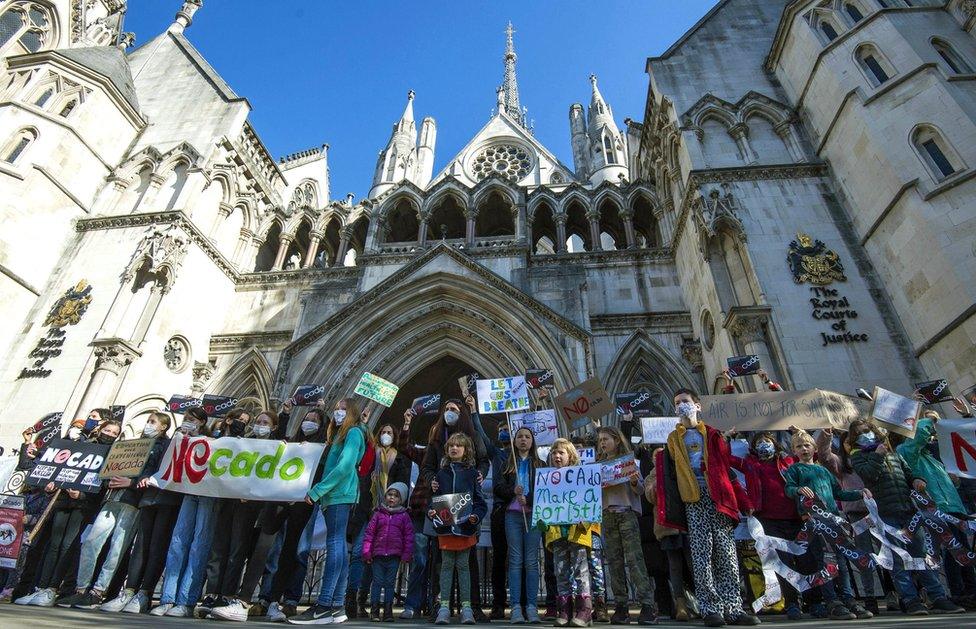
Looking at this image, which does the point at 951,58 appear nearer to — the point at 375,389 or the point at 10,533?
the point at 375,389

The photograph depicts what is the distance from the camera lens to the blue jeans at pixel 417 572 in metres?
5.70

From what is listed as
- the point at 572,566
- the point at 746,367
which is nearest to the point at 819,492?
the point at 572,566

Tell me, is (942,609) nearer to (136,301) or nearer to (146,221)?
(136,301)

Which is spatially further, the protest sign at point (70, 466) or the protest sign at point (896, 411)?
the protest sign at point (896, 411)

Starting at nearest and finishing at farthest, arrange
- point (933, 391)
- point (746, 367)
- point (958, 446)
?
1. point (958, 446)
2. point (933, 391)
3. point (746, 367)

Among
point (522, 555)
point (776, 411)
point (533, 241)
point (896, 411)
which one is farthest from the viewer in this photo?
point (533, 241)

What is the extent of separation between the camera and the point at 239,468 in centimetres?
576

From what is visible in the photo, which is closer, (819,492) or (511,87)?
(819,492)

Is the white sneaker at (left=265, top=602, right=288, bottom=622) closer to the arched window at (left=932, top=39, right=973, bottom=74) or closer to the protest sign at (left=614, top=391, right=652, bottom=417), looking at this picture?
the protest sign at (left=614, top=391, right=652, bottom=417)

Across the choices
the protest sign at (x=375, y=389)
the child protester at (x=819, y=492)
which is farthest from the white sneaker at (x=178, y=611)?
the child protester at (x=819, y=492)

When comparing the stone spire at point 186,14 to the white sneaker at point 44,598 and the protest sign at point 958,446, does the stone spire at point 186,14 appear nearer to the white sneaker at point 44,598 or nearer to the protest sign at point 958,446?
the white sneaker at point 44,598

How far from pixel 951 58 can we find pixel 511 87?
201 ft

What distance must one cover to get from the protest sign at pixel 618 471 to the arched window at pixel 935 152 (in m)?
9.78

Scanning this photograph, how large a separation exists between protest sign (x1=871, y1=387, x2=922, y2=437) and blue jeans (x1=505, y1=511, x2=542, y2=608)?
5153 mm
